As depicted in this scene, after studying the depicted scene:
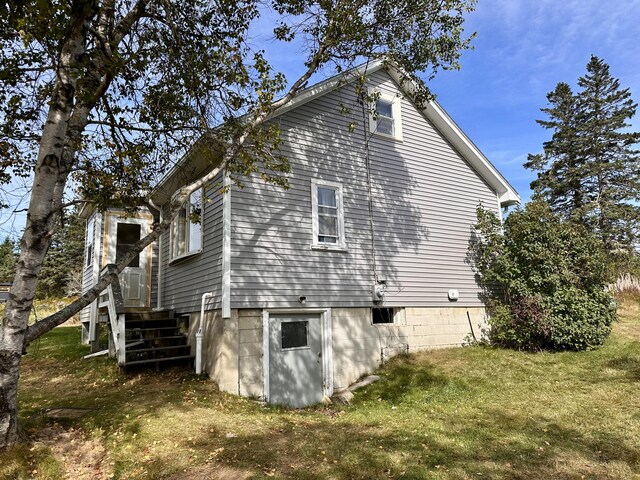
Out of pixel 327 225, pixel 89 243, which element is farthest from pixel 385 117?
pixel 89 243

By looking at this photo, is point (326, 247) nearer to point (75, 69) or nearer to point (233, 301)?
point (233, 301)

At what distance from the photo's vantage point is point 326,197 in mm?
10273

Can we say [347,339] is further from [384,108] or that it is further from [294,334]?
[384,108]

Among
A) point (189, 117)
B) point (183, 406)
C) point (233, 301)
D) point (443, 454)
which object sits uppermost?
point (189, 117)

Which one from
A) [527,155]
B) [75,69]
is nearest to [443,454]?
[75,69]

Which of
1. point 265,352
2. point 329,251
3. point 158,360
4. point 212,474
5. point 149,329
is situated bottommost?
point 212,474

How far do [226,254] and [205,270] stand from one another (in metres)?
1.34

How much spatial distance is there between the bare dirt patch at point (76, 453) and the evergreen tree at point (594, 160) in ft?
101

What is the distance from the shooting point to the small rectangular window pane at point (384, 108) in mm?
12047

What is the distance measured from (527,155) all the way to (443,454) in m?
35.7

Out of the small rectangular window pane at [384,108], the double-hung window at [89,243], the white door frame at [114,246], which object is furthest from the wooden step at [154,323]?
the small rectangular window pane at [384,108]

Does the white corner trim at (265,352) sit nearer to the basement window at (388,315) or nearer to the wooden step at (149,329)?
the wooden step at (149,329)

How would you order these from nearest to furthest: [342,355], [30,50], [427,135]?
[30,50] < [342,355] < [427,135]

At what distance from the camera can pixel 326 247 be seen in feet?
32.3
